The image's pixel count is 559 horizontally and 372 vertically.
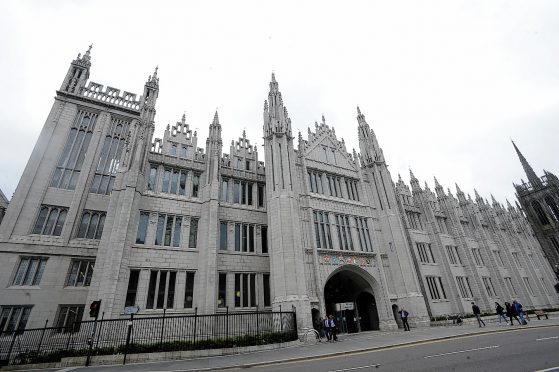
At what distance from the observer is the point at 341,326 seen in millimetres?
24969

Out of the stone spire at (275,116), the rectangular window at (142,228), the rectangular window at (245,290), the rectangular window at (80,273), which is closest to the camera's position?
the rectangular window at (142,228)

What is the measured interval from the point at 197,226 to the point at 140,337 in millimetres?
8644

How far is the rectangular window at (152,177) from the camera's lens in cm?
2250

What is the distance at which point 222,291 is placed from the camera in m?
21.0

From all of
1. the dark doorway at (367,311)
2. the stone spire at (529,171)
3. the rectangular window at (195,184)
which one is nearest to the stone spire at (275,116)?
the rectangular window at (195,184)

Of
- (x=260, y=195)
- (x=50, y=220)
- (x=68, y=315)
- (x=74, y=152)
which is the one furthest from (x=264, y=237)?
(x=74, y=152)

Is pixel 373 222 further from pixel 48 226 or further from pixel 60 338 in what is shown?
pixel 48 226

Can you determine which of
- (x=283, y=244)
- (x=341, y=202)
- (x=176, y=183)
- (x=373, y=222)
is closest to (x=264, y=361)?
(x=283, y=244)

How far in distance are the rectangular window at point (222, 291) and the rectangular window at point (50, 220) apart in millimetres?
13566

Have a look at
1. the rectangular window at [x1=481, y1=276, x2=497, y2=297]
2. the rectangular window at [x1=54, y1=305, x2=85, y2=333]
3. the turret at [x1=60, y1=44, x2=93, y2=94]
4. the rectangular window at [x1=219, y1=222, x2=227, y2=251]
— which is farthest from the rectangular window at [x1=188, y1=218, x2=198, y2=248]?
the rectangular window at [x1=481, y1=276, x2=497, y2=297]

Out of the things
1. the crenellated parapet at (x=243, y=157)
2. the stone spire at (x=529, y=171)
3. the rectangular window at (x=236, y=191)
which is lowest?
the rectangular window at (x=236, y=191)

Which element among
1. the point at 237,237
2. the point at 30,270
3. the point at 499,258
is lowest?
the point at 30,270

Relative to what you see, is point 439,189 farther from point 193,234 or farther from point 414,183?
point 193,234

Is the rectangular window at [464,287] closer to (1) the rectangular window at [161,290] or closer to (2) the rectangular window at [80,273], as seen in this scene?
(1) the rectangular window at [161,290]
